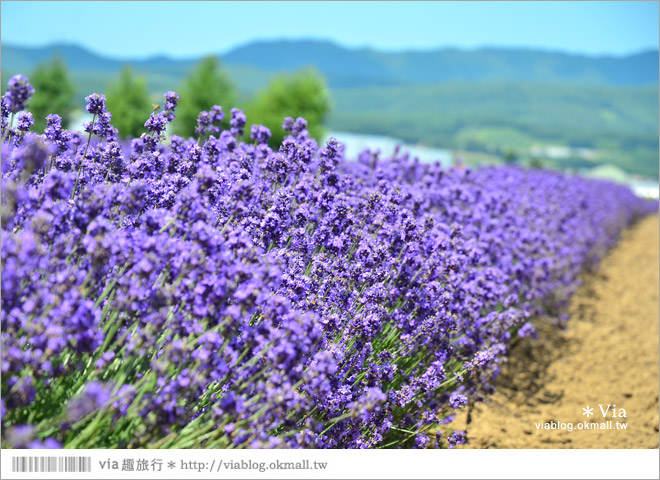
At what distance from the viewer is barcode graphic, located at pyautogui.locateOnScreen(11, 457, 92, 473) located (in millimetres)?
1681

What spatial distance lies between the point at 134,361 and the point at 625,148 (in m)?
113

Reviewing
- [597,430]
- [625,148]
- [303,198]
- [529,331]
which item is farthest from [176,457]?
[625,148]

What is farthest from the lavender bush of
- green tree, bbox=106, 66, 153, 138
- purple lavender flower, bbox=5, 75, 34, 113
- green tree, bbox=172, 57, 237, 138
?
green tree, bbox=106, 66, 153, 138

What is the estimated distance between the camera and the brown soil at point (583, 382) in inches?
147

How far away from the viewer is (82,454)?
5.58 feet

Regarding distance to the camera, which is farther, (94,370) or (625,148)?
(625,148)

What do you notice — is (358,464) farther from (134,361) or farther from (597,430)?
(597,430)

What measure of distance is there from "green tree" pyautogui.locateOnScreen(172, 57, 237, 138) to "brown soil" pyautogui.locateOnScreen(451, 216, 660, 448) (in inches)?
691

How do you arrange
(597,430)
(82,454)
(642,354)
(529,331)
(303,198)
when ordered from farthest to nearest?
(642,354) < (529,331) < (597,430) < (303,198) < (82,454)

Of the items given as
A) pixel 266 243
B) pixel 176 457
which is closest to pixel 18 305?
pixel 176 457

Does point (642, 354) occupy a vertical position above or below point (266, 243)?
below

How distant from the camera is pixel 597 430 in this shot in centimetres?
375

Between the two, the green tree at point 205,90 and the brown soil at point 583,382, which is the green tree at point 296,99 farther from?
the brown soil at point 583,382

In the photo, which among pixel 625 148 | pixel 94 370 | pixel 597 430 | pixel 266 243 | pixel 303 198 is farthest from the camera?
pixel 625 148
